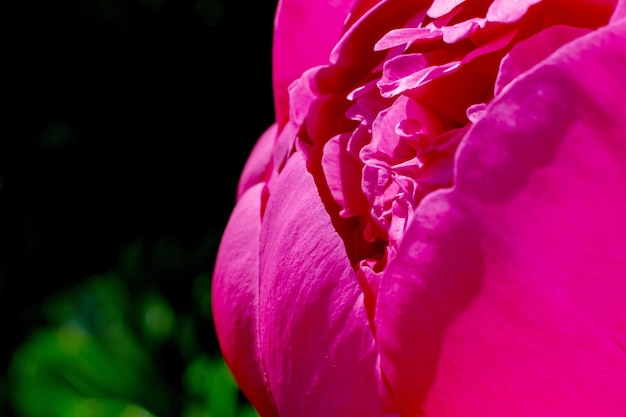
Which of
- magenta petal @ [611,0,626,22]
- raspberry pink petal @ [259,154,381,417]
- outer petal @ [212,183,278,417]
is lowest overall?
outer petal @ [212,183,278,417]

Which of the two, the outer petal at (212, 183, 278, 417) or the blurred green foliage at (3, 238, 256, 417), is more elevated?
the outer petal at (212, 183, 278, 417)

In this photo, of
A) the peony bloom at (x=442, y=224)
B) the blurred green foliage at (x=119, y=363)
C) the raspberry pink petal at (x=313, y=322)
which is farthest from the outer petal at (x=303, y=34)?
the blurred green foliage at (x=119, y=363)

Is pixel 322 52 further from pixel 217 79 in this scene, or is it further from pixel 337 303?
pixel 217 79

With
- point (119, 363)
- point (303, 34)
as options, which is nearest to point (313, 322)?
point (303, 34)

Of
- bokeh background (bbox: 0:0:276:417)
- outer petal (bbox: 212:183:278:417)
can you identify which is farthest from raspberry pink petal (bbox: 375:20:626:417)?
bokeh background (bbox: 0:0:276:417)

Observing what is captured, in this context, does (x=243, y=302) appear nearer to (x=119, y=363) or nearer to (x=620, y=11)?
(x=620, y=11)

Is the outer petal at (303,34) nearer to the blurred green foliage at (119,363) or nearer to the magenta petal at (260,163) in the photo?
the magenta petal at (260,163)

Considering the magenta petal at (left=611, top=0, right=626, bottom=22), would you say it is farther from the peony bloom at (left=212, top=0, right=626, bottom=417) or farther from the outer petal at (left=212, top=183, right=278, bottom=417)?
the outer petal at (left=212, top=183, right=278, bottom=417)
